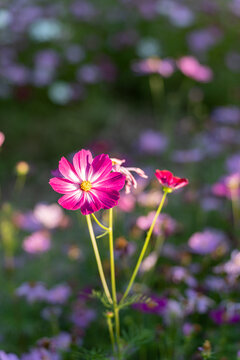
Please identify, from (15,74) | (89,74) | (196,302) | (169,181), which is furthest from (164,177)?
(89,74)

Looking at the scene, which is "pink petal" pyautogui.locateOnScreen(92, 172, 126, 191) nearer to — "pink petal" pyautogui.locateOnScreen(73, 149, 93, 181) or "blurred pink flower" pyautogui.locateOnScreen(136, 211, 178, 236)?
"pink petal" pyautogui.locateOnScreen(73, 149, 93, 181)

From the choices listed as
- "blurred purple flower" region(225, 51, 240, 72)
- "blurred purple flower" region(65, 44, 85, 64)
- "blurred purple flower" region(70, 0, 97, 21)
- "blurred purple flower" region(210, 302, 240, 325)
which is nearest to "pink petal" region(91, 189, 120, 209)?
"blurred purple flower" region(210, 302, 240, 325)

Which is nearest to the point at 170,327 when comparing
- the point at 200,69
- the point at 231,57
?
the point at 200,69

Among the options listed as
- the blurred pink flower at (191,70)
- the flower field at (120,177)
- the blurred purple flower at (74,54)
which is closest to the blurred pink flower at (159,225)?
the flower field at (120,177)

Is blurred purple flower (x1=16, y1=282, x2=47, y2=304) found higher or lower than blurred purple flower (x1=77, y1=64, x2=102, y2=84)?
lower

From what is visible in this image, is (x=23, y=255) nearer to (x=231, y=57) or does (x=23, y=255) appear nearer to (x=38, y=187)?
(x=38, y=187)

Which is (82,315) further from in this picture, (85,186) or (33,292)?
(85,186)

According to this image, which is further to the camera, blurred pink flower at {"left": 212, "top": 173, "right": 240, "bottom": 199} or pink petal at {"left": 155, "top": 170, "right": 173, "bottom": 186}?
blurred pink flower at {"left": 212, "top": 173, "right": 240, "bottom": 199}
